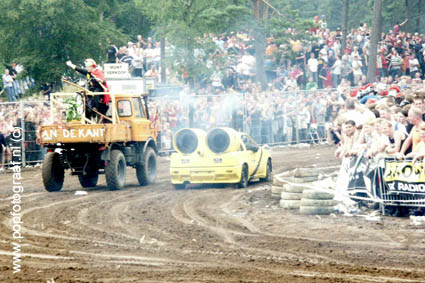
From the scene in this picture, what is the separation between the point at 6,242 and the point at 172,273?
12.6 feet

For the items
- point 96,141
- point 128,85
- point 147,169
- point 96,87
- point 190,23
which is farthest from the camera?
point 190,23

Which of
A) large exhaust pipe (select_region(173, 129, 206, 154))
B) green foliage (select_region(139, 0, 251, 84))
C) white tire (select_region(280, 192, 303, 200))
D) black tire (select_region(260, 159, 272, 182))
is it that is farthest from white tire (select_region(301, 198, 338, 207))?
green foliage (select_region(139, 0, 251, 84))

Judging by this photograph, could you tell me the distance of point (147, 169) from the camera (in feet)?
69.3

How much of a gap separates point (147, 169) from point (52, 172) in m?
2.62

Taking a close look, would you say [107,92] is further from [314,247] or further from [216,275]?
[216,275]

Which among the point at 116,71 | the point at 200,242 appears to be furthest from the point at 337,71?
the point at 200,242

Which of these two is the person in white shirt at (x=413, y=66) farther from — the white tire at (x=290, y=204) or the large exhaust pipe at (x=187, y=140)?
the white tire at (x=290, y=204)

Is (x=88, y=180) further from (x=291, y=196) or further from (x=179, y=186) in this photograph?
(x=291, y=196)

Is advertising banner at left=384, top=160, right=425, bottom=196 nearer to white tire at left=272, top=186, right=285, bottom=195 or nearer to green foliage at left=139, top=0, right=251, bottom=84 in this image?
white tire at left=272, top=186, right=285, bottom=195

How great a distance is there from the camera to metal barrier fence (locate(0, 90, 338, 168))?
2561cm

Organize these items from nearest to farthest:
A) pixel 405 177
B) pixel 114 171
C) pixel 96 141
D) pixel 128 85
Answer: pixel 405 177
pixel 96 141
pixel 114 171
pixel 128 85

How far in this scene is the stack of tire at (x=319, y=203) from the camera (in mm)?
14836

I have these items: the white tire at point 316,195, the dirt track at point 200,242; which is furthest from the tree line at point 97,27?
the white tire at point 316,195

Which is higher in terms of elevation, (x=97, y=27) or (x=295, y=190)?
(x=97, y=27)
